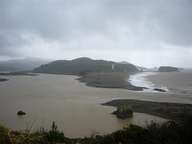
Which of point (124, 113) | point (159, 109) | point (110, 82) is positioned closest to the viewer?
point (124, 113)

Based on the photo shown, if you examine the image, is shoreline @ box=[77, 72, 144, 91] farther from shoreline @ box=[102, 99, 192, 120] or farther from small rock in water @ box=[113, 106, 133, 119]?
small rock in water @ box=[113, 106, 133, 119]

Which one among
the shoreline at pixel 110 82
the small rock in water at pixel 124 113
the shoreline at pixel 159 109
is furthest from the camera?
the shoreline at pixel 110 82

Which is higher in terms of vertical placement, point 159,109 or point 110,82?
point 110,82

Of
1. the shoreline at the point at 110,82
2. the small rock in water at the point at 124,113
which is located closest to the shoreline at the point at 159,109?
the small rock in water at the point at 124,113

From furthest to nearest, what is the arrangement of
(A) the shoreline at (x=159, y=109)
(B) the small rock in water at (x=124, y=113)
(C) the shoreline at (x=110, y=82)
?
(C) the shoreline at (x=110, y=82) → (A) the shoreline at (x=159, y=109) → (B) the small rock in water at (x=124, y=113)

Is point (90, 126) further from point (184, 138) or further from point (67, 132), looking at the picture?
point (184, 138)

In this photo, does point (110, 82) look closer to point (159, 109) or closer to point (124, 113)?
point (159, 109)

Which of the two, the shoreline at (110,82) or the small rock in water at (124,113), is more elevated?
the shoreline at (110,82)

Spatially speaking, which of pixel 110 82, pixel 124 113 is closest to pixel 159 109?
pixel 124 113

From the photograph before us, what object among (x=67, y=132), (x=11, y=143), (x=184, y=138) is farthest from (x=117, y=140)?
(x=67, y=132)

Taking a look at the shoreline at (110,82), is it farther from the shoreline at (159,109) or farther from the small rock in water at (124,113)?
the small rock in water at (124,113)

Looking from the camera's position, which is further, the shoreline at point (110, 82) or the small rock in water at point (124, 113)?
the shoreline at point (110, 82)
